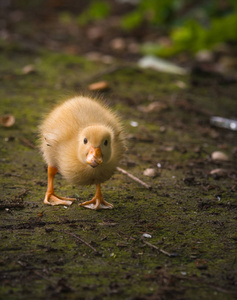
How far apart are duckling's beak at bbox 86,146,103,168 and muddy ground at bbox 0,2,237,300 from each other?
418mm

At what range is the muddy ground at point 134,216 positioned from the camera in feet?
6.97

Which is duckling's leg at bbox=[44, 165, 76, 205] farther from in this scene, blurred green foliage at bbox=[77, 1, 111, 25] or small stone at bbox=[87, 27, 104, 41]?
blurred green foliage at bbox=[77, 1, 111, 25]

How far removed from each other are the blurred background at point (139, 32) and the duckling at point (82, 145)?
4.62m

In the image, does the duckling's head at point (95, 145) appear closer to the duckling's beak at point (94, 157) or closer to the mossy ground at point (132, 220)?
the duckling's beak at point (94, 157)

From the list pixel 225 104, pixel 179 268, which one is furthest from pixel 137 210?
pixel 225 104

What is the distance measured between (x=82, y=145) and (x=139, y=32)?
8.66 metres

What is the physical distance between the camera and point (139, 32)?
1088cm

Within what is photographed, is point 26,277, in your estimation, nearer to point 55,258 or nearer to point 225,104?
point 55,258

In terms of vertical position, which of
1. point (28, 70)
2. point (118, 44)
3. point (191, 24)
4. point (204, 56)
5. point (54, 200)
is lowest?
point (118, 44)

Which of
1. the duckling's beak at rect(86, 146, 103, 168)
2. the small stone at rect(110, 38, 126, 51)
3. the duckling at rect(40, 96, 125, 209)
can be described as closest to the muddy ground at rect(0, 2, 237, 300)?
the duckling at rect(40, 96, 125, 209)

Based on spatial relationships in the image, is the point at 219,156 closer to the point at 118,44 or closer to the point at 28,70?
the point at 28,70

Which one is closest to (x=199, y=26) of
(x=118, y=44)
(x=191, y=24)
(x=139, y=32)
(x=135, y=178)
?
(x=191, y=24)

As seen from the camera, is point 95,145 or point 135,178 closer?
point 95,145

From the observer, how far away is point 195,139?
469cm
